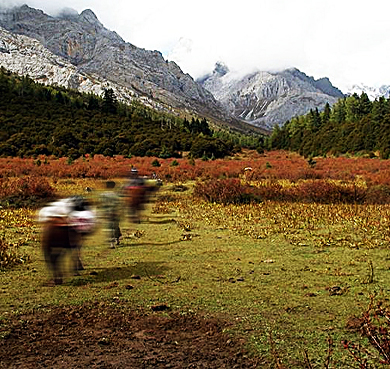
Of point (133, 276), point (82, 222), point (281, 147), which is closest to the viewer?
point (82, 222)

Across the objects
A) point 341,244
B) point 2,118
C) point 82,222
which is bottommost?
point 341,244

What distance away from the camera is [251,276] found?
26.9 ft

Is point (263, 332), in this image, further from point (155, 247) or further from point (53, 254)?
point (155, 247)

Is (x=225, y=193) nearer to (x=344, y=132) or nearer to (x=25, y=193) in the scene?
(x=25, y=193)

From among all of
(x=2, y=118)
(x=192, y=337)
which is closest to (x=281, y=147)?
(x=2, y=118)

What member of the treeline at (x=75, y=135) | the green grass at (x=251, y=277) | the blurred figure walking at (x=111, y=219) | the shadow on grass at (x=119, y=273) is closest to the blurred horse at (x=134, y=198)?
the green grass at (x=251, y=277)

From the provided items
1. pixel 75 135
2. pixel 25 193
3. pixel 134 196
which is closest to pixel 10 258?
pixel 134 196

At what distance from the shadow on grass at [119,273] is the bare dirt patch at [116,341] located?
1.41 meters

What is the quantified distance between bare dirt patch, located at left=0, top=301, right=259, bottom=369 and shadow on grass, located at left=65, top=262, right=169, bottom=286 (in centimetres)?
141

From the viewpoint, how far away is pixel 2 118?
207 feet

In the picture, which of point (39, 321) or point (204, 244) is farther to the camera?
point (204, 244)

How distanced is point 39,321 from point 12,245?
5.54m

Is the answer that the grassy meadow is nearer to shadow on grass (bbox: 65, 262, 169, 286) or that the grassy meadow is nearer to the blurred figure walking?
shadow on grass (bbox: 65, 262, 169, 286)

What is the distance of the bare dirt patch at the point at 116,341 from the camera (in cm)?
487
